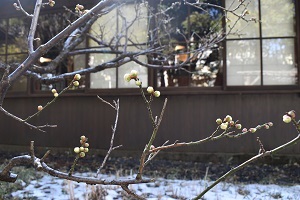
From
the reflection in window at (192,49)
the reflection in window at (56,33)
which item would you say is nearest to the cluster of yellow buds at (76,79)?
the reflection in window at (192,49)

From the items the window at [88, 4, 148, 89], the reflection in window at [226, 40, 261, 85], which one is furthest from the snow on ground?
the window at [88, 4, 148, 89]

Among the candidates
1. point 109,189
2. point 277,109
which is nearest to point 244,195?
point 109,189

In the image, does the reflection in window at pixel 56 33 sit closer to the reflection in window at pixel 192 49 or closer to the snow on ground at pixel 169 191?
the reflection in window at pixel 192 49

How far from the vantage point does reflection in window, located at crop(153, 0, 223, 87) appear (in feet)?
18.6

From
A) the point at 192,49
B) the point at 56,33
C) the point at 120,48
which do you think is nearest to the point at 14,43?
the point at 56,33

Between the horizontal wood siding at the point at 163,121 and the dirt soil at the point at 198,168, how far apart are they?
0.25 meters

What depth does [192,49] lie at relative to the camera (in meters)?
5.72

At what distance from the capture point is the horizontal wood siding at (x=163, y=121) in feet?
17.7

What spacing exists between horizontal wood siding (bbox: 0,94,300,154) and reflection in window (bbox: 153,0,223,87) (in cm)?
31

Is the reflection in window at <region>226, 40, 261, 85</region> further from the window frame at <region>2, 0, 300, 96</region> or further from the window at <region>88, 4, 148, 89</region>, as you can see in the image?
the window at <region>88, 4, 148, 89</region>

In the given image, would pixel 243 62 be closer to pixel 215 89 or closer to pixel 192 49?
pixel 215 89

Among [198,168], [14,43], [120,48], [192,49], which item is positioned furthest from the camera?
[14,43]

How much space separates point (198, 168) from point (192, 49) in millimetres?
2080

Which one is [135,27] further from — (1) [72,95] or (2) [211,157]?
(2) [211,157]
